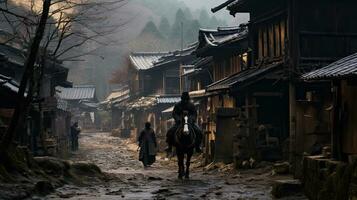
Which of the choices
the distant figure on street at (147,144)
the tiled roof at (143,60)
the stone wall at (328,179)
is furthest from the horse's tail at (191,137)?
the tiled roof at (143,60)

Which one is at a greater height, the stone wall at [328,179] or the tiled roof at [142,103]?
the tiled roof at [142,103]

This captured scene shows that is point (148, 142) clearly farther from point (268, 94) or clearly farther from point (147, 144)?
point (268, 94)

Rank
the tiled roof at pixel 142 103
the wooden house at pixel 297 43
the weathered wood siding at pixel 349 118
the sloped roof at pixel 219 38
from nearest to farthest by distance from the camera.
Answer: the weathered wood siding at pixel 349 118
the wooden house at pixel 297 43
the sloped roof at pixel 219 38
the tiled roof at pixel 142 103

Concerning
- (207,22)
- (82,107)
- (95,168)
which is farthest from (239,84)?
(207,22)

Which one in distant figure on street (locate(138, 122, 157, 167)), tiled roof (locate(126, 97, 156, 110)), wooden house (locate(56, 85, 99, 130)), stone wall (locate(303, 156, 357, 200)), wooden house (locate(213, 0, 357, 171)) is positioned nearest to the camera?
stone wall (locate(303, 156, 357, 200))

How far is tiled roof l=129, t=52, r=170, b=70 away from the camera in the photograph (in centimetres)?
5480

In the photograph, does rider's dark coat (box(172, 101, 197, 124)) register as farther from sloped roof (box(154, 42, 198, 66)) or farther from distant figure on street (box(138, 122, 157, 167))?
sloped roof (box(154, 42, 198, 66))

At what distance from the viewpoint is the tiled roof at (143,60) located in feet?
180

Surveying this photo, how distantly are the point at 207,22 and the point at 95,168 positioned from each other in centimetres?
10391

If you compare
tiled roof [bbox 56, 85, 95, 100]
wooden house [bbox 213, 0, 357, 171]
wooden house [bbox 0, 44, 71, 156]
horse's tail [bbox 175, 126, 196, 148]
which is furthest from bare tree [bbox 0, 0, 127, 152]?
tiled roof [bbox 56, 85, 95, 100]

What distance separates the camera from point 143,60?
5772 centimetres

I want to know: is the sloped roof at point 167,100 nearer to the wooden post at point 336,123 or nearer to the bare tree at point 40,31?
the bare tree at point 40,31

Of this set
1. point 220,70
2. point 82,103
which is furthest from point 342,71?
point 82,103

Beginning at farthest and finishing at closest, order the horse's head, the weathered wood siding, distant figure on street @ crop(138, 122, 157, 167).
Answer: distant figure on street @ crop(138, 122, 157, 167)
the horse's head
the weathered wood siding
